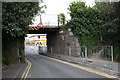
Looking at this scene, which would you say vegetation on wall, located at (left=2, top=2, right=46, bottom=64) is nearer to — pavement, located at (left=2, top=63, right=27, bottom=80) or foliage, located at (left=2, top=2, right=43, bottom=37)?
Answer: foliage, located at (left=2, top=2, right=43, bottom=37)

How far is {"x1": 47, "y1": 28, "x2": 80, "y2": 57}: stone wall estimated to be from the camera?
23.8m

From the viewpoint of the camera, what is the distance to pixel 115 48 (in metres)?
17.7

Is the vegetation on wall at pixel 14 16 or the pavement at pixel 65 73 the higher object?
the vegetation on wall at pixel 14 16

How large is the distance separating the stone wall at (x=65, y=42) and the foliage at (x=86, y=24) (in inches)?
51.4

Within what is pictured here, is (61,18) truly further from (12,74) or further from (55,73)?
(12,74)

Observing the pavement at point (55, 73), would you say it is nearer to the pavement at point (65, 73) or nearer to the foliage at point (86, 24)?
the pavement at point (65, 73)

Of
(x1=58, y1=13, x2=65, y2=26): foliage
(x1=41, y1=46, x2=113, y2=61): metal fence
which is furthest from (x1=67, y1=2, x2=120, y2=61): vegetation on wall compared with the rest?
(x1=58, y1=13, x2=65, y2=26): foliage

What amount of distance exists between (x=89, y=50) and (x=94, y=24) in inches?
249

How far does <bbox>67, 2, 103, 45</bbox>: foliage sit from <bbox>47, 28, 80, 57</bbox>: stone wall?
51.4 inches

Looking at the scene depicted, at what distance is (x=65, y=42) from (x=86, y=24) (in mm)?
6341

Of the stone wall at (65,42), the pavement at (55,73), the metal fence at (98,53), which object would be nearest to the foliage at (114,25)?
the metal fence at (98,53)

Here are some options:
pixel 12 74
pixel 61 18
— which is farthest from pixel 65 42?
pixel 12 74

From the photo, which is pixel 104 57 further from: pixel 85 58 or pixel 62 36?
pixel 62 36

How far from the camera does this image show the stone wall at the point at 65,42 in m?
23.8
